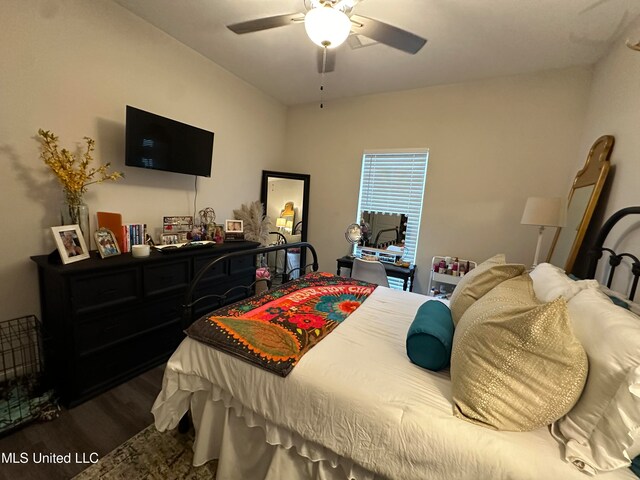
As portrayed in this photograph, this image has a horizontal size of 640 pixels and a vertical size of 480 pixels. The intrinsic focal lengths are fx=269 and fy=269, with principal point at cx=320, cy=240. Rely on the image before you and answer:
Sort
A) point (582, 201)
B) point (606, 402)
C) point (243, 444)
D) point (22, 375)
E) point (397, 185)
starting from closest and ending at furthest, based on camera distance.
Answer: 1. point (606, 402)
2. point (243, 444)
3. point (22, 375)
4. point (582, 201)
5. point (397, 185)

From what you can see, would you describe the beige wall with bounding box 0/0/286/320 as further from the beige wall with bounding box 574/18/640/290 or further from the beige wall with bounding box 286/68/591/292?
the beige wall with bounding box 574/18/640/290

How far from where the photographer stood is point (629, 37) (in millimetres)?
1785

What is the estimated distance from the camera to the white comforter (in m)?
0.79

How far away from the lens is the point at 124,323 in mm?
1887

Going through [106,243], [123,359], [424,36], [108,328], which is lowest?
[123,359]

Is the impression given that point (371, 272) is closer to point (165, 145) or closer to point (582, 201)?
point (582, 201)

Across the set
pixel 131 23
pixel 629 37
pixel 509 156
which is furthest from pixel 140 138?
pixel 629 37

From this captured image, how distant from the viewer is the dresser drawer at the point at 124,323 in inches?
66.7

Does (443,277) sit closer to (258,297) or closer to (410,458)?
(258,297)

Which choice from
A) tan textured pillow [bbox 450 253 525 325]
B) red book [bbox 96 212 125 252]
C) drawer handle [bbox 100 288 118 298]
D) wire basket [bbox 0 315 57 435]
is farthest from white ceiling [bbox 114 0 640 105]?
wire basket [bbox 0 315 57 435]

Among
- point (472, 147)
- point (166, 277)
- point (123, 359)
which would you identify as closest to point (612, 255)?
point (472, 147)

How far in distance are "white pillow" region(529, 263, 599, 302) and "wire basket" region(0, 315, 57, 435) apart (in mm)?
2764

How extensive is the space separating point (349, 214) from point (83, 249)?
264 centimetres

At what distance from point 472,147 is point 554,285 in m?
2.01
